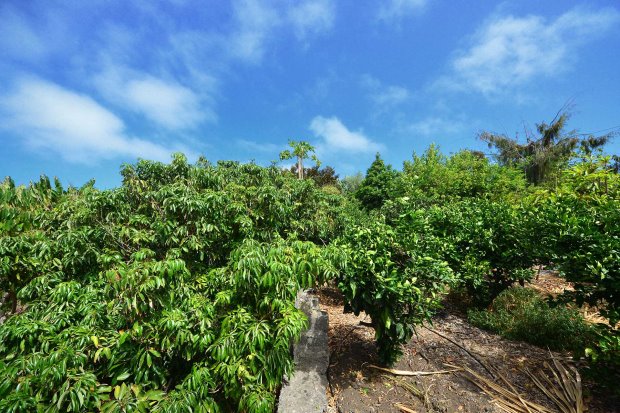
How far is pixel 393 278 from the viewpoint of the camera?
3543 mm

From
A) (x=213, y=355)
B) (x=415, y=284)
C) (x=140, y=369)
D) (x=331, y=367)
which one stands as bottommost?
(x=331, y=367)

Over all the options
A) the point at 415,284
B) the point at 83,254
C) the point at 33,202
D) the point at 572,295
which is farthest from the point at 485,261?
the point at 33,202

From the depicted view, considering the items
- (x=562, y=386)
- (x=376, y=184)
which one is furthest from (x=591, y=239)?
(x=376, y=184)

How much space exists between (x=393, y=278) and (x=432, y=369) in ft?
6.44

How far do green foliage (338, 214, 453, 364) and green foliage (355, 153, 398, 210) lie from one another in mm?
14064

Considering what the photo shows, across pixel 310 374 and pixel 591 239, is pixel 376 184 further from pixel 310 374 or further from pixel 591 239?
pixel 310 374

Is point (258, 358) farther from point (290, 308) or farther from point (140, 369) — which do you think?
point (140, 369)

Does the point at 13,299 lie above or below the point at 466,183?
below

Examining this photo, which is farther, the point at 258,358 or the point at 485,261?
the point at 485,261

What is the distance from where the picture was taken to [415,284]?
3.76 meters

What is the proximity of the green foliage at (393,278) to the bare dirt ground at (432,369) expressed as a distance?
0.69m

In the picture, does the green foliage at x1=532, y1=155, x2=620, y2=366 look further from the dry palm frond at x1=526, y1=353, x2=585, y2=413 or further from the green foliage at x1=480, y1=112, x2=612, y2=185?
the green foliage at x1=480, y1=112, x2=612, y2=185

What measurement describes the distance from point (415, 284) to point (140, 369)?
10.7ft

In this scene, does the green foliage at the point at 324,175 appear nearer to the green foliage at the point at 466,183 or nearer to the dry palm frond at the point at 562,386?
the green foliage at the point at 466,183
